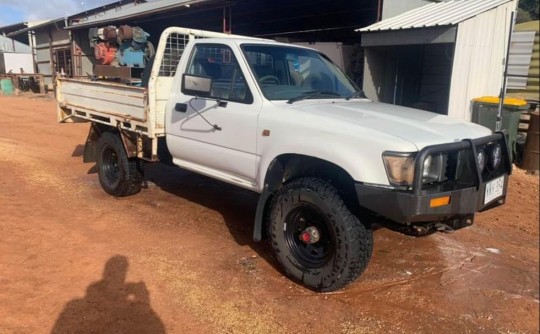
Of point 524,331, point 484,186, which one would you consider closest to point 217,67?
point 484,186

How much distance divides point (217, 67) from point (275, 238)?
1.92m

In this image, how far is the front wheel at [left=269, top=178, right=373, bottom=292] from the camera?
11.3 feet

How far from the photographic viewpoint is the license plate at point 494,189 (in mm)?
3281

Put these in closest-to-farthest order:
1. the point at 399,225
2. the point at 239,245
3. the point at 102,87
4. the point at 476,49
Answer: the point at 399,225, the point at 239,245, the point at 102,87, the point at 476,49

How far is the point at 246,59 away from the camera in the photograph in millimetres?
4355

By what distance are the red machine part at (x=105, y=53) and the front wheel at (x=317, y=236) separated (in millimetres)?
4313

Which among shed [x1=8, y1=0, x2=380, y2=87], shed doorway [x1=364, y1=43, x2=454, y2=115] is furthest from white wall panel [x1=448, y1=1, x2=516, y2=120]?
shed [x1=8, y1=0, x2=380, y2=87]

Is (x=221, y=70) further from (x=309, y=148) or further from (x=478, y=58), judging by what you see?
(x=478, y=58)

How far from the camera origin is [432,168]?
319 centimetres

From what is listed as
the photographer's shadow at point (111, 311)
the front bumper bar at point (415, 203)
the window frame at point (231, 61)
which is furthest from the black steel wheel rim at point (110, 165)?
the front bumper bar at point (415, 203)

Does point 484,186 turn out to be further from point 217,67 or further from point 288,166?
point 217,67

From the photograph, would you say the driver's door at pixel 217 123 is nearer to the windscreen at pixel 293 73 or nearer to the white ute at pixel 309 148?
the white ute at pixel 309 148

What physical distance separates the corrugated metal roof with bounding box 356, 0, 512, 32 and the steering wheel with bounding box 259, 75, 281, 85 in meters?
4.75

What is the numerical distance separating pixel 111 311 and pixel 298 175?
71.4 inches
